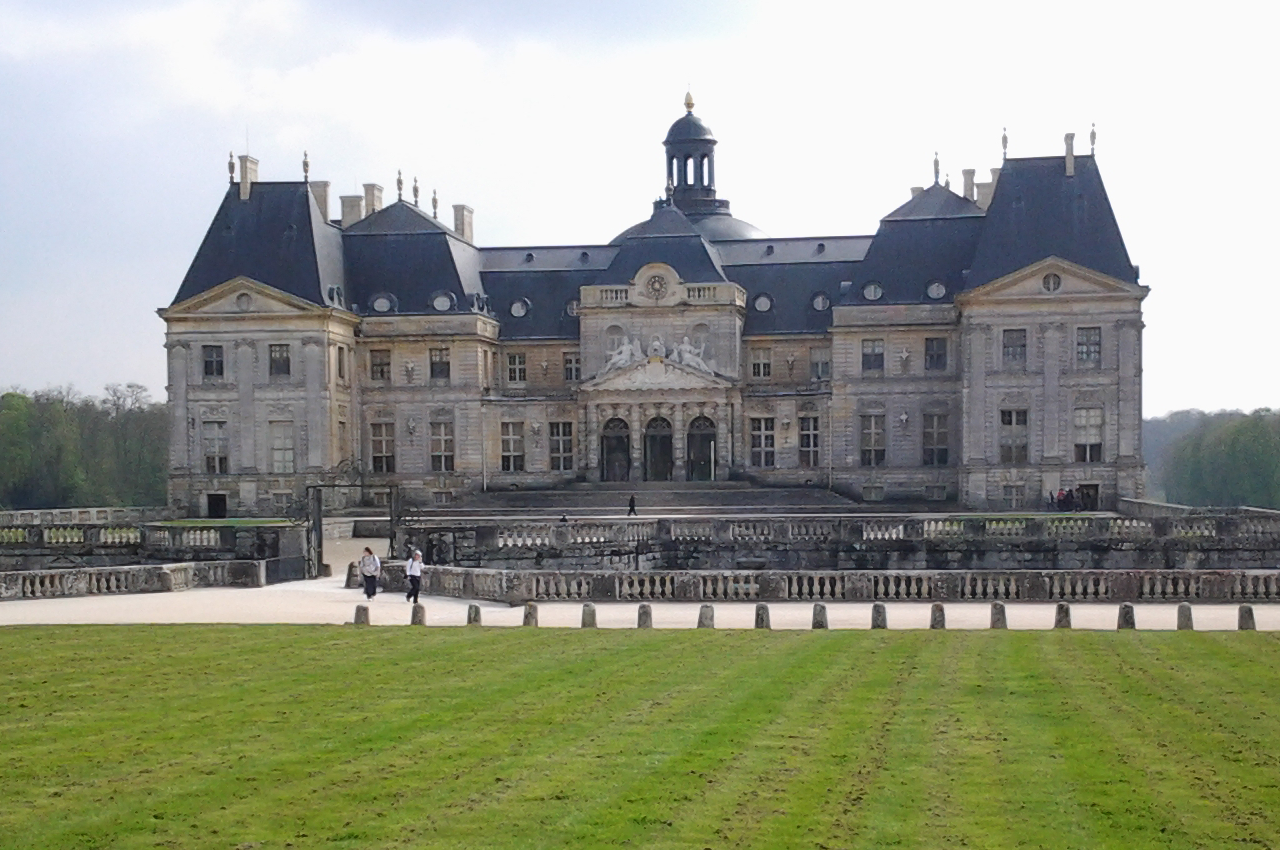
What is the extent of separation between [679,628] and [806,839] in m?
14.2

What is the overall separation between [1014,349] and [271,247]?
28664 millimetres

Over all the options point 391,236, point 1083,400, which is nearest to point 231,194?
point 391,236

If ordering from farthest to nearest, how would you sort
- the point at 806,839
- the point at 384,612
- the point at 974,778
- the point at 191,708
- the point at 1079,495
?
1. the point at 1079,495
2. the point at 384,612
3. the point at 191,708
4. the point at 974,778
5. the point at 806,839

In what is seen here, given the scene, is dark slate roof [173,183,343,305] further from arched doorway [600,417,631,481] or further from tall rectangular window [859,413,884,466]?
tall rectangular window [859,413,884,466]

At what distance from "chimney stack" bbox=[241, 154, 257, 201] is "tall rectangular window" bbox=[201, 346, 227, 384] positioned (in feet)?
21.1

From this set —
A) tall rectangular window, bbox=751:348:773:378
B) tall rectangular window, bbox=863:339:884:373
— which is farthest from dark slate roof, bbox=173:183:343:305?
tall rectangular window, bbox=863:339:884:373

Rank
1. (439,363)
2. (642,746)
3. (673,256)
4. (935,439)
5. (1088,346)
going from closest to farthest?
(642,746) < (1088,346) < (935,439) < (673,256) < (439,363)

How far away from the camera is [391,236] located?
6925 cm

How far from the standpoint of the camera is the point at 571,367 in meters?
69.8

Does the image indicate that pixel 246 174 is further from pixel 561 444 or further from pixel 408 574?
pixel 408 574

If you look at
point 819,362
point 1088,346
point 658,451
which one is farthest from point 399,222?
point 1088,346

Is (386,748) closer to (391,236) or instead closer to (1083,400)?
(1083,400)

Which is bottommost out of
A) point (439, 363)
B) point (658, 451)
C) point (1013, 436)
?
point (658, 451)

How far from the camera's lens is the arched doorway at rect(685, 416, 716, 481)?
66.4 m
